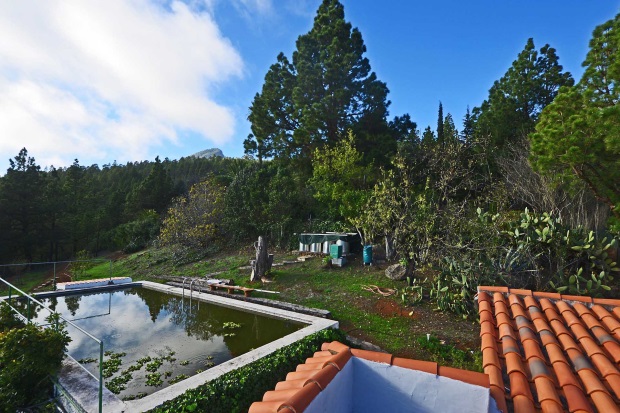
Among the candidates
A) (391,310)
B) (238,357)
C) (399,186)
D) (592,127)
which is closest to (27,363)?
(238,357)

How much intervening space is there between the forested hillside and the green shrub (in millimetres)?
4990

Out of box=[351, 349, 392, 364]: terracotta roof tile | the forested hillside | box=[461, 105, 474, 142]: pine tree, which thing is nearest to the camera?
box=[351, 349, 392, 364]: terracotta roof tile

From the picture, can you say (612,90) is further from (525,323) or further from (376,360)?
(376,360)

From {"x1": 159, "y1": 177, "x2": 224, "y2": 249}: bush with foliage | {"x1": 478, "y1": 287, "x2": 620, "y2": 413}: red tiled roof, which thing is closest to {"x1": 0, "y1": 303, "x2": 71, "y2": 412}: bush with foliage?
{"x1": 478, "y1": 287, "x2": 620, "y2": 413}: red tiled roof

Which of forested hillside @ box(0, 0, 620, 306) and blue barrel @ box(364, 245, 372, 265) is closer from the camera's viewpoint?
forested hillside @ box(0, 0, 620, 306)

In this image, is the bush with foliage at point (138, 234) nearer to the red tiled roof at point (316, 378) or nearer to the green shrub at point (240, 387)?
the green shrub at point (240, 387)

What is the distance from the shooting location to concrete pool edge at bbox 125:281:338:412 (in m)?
4.65

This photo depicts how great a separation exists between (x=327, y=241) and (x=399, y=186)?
15.0 feet

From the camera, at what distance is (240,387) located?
4809mm

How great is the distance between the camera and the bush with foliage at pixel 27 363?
4.68 m

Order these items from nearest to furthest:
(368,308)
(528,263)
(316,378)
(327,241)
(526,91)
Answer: (316,378), (528,263), (368,308), (327,241), (526,91)

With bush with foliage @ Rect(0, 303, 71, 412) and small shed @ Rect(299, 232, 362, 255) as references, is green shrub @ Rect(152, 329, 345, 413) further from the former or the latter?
small shed @ Rect(299, 232, 362, 255)

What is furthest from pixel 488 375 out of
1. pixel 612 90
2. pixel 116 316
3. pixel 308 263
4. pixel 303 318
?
pixel 612 90

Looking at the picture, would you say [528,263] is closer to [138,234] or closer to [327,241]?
[327,241]
